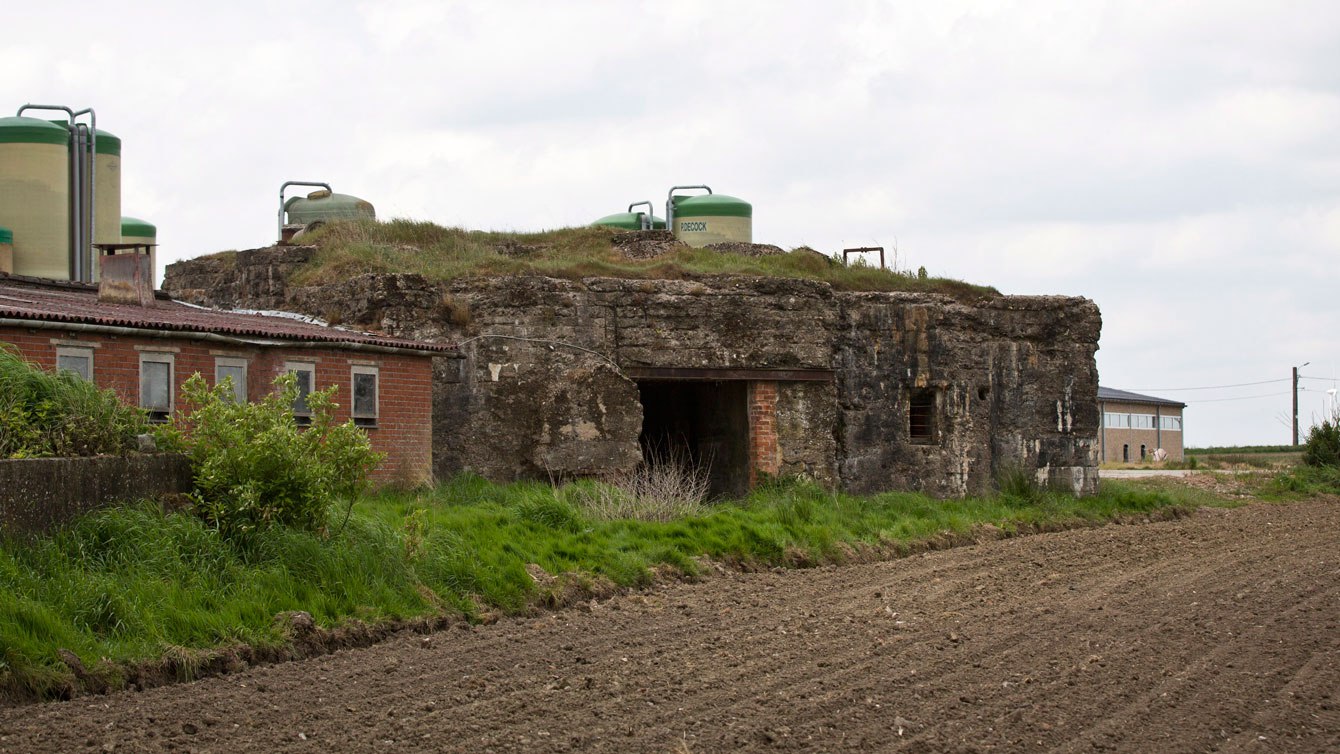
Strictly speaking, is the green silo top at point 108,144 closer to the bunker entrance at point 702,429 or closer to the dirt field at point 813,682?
the bunker entrance at point 702,429

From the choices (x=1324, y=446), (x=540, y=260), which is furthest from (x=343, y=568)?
(x=1324, y=446)

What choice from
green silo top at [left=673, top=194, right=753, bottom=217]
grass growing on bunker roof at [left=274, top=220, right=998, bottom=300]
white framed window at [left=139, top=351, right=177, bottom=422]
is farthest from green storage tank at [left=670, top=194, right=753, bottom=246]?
white framed window at [left=139, top=351, right=177, bottom=422]

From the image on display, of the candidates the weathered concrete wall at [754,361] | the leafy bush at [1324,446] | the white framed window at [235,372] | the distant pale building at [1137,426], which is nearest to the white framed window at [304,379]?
the white framed window at [235,372]

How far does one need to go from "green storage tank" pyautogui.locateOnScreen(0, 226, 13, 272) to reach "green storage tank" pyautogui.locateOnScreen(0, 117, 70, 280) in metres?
0.21

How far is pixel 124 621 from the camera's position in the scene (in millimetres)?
9344

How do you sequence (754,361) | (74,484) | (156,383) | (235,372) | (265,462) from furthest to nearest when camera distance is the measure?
(754,361) < (235,372) < (156,383) < (265,462) < (74,484)

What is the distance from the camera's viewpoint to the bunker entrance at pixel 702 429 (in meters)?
19.7

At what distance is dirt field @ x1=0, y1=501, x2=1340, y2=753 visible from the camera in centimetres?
748

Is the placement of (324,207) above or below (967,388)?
above

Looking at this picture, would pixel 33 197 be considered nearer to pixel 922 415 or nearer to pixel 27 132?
pixel 27 132

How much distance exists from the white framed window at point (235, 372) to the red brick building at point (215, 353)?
0.01 metres

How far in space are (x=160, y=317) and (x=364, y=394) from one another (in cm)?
235

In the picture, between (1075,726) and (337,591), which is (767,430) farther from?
(1075,726)

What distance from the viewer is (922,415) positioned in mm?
21094
